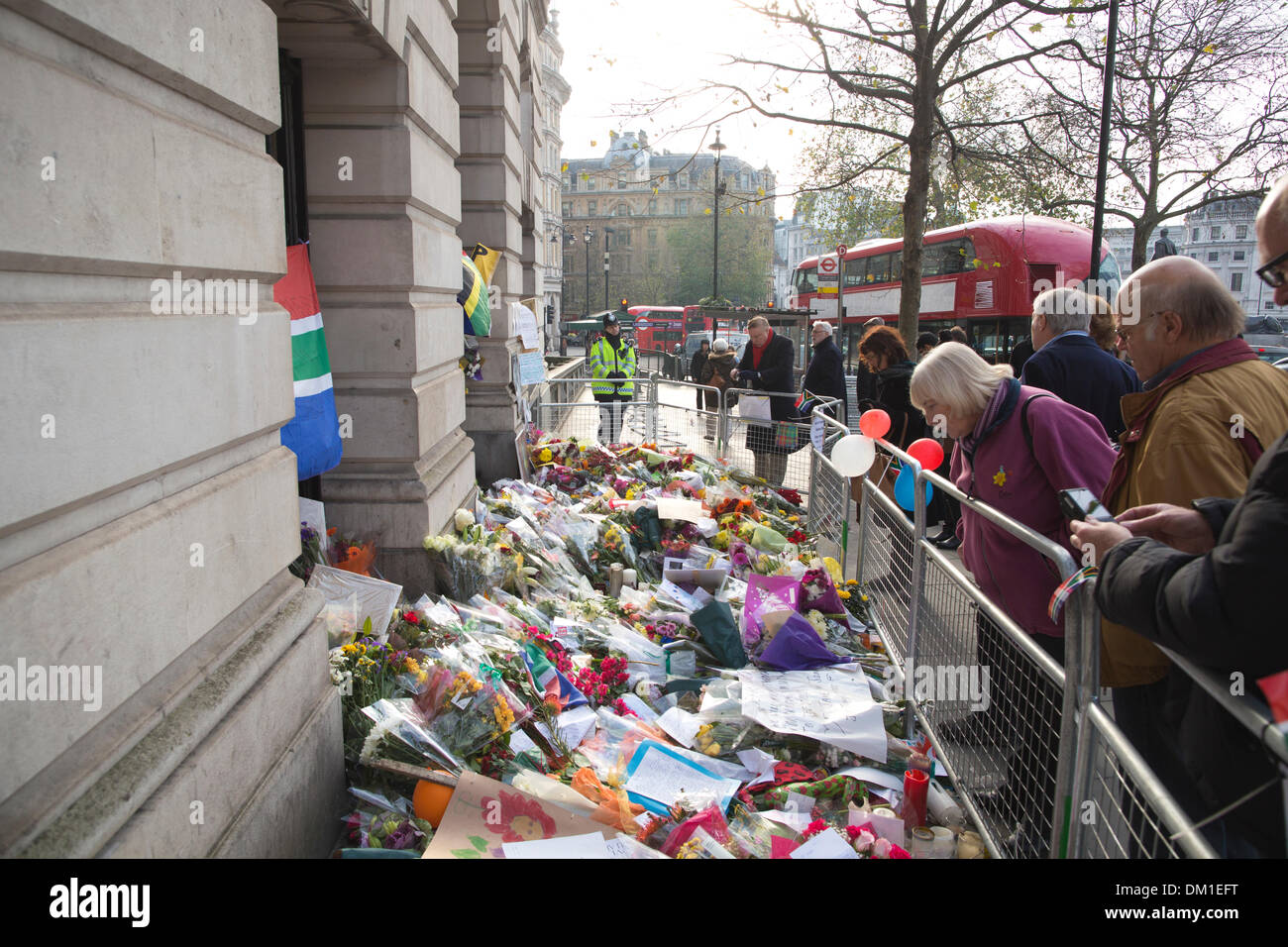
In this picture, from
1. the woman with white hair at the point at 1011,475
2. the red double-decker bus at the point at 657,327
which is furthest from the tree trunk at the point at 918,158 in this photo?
the red double-decker bus at the point at 657,327

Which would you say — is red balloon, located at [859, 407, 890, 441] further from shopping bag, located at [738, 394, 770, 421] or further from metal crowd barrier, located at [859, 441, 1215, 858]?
shopping bag, located at [738, 394, 770, 421]

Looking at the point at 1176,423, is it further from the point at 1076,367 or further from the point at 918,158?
the point at 918,158

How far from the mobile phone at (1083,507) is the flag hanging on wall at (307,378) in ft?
11.3

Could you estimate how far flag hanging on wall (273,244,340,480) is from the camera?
447 centimetres

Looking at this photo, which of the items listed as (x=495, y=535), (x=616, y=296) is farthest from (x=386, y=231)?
(x=616, y=296)

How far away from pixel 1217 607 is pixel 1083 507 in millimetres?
702

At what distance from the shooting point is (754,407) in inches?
408

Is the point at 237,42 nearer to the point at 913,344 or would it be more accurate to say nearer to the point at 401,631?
the point at 401,631

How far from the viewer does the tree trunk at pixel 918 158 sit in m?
13.2

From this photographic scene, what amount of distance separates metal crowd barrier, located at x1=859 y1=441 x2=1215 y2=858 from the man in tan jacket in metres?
0.25

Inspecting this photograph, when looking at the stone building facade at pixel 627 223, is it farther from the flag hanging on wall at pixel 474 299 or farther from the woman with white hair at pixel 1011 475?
the woman with white hair at pixel 1011 475

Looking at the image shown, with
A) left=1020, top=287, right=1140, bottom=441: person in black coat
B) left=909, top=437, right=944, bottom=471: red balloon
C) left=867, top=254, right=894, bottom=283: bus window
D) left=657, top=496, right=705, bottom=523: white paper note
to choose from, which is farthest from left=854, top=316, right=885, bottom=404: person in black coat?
left=867, top=254, right=894, bottom=283: bus window

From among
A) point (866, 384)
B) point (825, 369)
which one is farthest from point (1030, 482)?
point (825, 369)
